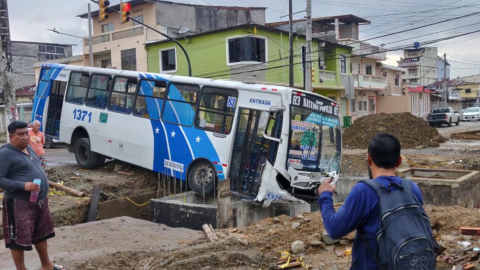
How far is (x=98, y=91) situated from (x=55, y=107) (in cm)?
204

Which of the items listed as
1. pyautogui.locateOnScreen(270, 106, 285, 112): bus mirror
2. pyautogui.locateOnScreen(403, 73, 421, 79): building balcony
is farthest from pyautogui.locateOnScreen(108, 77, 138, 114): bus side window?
pyautogui.locateOnScreen(403, 73, 421, 79): building balcony

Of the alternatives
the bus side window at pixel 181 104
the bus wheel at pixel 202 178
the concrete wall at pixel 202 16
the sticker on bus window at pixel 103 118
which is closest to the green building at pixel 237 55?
the concrete wall at pixel 202 16

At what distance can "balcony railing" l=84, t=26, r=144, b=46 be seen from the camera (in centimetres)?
3494

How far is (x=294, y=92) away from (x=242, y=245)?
4.61 metres

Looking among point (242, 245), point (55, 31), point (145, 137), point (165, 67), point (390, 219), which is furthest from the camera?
point (165, 67)

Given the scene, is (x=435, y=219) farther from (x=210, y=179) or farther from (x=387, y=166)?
(x=210, y=179)

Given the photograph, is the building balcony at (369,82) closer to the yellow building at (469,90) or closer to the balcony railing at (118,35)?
the balcony railing at (118,35)

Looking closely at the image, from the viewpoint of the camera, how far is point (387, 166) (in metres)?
2.96

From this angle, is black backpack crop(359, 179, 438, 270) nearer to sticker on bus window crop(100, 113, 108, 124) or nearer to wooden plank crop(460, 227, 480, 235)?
wooden plank crop(460, 227, 480, 235)

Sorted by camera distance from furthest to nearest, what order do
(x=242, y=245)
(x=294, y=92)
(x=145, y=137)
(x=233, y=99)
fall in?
(x=145, y=137)
(x=233, y=99)
(x=294, y=92)
(x=242, y=245)

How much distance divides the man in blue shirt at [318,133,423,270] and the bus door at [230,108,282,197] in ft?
24.4

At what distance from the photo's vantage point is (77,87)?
14688 mm

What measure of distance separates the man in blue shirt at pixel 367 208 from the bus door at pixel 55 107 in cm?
1368

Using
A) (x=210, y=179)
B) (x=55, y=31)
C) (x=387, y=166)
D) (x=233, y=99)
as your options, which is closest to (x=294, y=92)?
(x=233, y=99)
